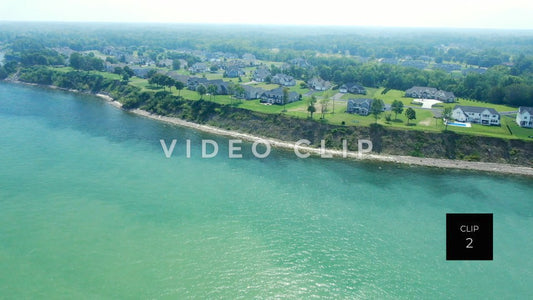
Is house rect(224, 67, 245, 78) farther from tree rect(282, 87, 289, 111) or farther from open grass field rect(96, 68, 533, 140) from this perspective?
tree rect(282, 87, 289, 111)

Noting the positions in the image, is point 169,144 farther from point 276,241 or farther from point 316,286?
point 316,286

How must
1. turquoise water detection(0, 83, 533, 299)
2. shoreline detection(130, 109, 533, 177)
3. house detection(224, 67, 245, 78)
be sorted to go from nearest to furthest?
turquoise water detection(0, 83, 533, 299) < shoreline detection(130, 109, 533, 177) < house detection(224, 67, 245, 78)

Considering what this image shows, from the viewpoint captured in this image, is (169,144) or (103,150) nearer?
(103,150)

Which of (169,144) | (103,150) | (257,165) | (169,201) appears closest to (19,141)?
(103,150)

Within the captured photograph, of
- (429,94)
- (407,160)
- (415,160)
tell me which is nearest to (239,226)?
(407,160)

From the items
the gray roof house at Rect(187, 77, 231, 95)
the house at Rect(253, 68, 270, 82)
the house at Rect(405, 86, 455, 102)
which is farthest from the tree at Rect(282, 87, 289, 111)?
the house at Rect(405, 86, 455, 102)

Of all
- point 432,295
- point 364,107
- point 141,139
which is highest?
point 364,107
